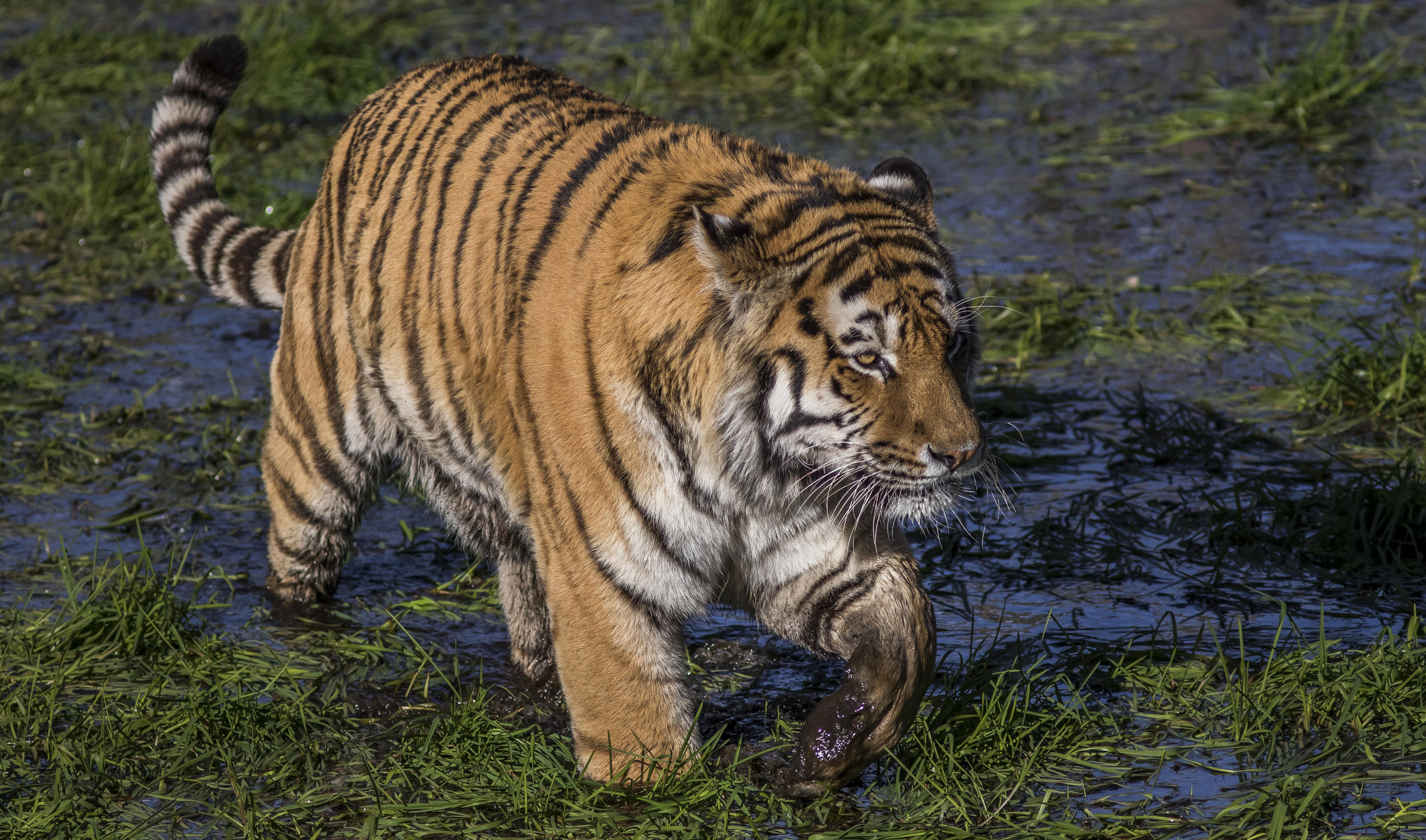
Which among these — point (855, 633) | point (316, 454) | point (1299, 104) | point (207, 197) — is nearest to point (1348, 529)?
point (855, 633)

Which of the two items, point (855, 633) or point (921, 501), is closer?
point (921, 501)

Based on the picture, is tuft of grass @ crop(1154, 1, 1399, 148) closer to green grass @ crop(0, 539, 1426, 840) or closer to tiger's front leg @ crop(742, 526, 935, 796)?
green grass @ crop(0, 539, 1426, 840)

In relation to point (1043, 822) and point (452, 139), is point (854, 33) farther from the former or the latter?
point (1043, 822)

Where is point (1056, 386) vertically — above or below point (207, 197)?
below

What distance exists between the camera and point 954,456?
3.02 metres

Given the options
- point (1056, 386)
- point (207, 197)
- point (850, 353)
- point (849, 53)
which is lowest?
point (1056, 386)

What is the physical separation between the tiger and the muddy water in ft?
0.98

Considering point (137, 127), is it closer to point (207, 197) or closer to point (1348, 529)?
point (207, 197)

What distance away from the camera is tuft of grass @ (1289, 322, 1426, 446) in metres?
4.96

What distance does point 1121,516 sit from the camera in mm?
4641

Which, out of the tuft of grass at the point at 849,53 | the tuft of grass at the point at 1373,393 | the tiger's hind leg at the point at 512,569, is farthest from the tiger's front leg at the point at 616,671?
the tuft of grass at the point at 849,53

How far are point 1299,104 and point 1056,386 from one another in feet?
8.98

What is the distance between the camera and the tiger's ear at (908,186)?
11.0 ft

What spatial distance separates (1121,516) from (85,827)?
2.82 m
